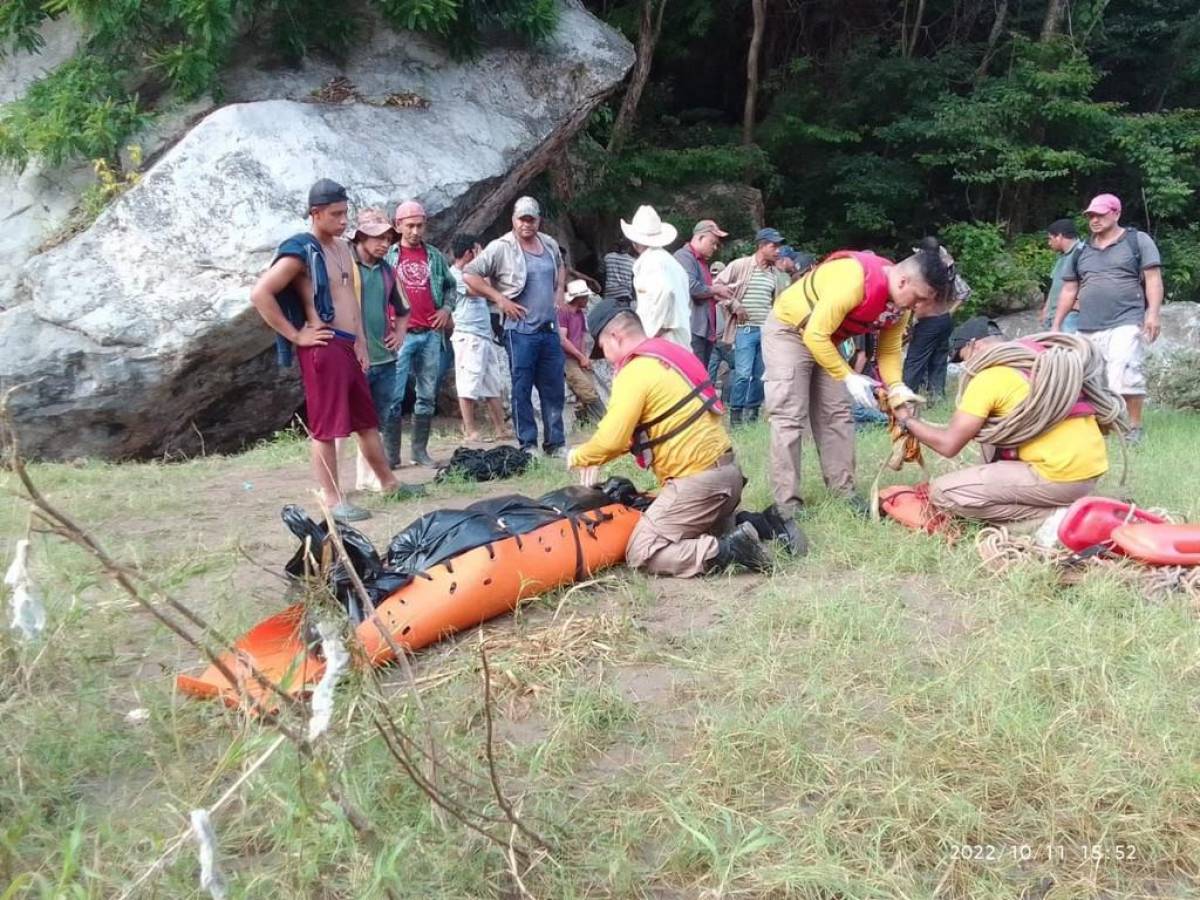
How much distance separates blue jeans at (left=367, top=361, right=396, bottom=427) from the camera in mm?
5828

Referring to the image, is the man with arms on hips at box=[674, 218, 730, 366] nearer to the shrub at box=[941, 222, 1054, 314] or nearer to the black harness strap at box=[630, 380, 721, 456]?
the black harness strap at box=[630, 380, 721, 456]

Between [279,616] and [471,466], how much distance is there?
2715 millimetres

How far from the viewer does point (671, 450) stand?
13.5 ft

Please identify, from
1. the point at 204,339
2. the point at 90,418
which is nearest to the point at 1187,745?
the point at 204,339

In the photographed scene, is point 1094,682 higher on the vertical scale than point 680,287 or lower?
lower

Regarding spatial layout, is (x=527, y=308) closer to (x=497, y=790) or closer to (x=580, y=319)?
(x=580, y=319)

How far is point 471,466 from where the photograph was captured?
6.01 meters

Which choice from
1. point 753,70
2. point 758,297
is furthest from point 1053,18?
point 758,297

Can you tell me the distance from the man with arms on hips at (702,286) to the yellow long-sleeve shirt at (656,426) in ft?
12.4

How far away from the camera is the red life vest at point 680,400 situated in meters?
4.08

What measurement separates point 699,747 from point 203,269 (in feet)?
22.0

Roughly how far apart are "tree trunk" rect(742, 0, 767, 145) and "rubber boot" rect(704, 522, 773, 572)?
40.6ft

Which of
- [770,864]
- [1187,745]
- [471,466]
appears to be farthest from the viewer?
[471,466]

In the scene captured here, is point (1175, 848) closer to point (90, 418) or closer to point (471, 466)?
point (471, 466)
